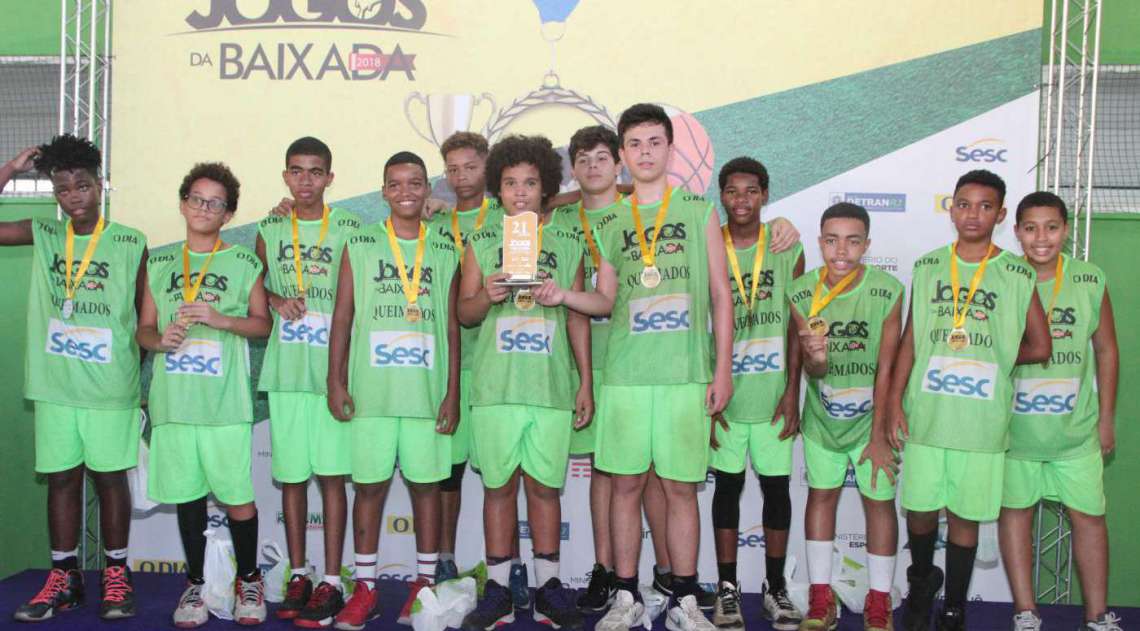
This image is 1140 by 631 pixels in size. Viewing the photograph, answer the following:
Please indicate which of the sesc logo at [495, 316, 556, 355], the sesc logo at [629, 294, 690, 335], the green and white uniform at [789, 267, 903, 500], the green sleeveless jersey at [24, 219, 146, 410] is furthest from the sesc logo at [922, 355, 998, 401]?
the green sleeveless jersey at [24, 219, 146, 410]

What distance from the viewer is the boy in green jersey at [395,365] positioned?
4.07 m

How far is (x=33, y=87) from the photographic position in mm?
5719

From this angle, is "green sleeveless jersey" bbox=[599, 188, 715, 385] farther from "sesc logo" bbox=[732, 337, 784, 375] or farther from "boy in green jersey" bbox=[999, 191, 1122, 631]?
"boy in green jersey" bbox=[999, 191, 1122, 631]

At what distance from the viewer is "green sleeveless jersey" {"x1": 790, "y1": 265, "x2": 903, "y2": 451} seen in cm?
423

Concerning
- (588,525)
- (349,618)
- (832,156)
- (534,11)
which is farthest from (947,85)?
(349,618)

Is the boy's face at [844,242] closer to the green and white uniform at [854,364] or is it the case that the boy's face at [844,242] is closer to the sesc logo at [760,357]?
the green and white uniform at [854,364]

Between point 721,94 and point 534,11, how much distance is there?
3.61 ft

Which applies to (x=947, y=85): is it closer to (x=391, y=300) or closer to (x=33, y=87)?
(x=391, y=300)

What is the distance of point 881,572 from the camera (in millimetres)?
4184

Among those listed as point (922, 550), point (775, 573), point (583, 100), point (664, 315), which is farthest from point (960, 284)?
point (583, 100)

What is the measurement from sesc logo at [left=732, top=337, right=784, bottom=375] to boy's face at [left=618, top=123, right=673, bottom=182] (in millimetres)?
881

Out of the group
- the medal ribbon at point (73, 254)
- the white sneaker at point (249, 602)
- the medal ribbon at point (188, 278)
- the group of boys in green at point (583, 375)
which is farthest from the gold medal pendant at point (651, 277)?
the medal ribbon at point (73, 254)

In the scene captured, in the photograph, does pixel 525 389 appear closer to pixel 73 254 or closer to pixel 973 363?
pixel 973 363

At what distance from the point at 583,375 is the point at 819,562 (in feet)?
4.39
